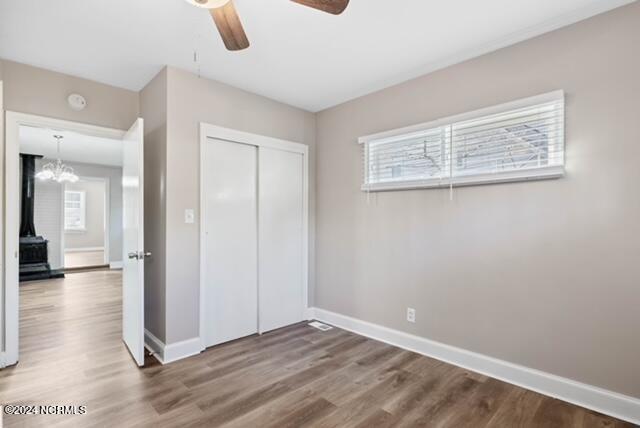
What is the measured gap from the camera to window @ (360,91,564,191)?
2.21 metres

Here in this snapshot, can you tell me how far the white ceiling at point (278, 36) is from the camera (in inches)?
78.3

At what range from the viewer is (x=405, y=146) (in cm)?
302

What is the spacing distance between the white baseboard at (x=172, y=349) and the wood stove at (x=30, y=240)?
16.6 ft

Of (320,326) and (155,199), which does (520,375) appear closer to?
(320,326)

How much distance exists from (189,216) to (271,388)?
158cm

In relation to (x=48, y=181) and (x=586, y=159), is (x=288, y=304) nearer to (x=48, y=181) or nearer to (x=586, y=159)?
(x=586, y=159)

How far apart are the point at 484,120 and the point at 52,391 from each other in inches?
147

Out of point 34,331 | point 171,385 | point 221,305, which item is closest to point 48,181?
point 34,331

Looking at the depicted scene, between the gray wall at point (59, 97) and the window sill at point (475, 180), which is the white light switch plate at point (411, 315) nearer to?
the window sill at point (475, 180)

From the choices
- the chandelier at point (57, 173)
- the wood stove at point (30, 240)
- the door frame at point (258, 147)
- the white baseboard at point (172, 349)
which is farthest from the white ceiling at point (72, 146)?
the white baseboard at point (172, 349)

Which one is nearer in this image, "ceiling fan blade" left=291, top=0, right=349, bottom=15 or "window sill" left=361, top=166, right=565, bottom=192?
"ceiling fan blade" left=291, top=0, right=349, bottom=15

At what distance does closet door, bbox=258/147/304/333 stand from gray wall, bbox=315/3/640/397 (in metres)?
0.87

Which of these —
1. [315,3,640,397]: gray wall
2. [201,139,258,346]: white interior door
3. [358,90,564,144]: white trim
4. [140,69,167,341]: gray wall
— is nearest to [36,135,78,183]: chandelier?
[140,69,167,341]: gray wall

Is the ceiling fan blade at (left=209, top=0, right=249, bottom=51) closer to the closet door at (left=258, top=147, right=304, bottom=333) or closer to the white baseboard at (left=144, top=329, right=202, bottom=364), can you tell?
the closet door at (left=258, top=147, right=304, bottom=333)
